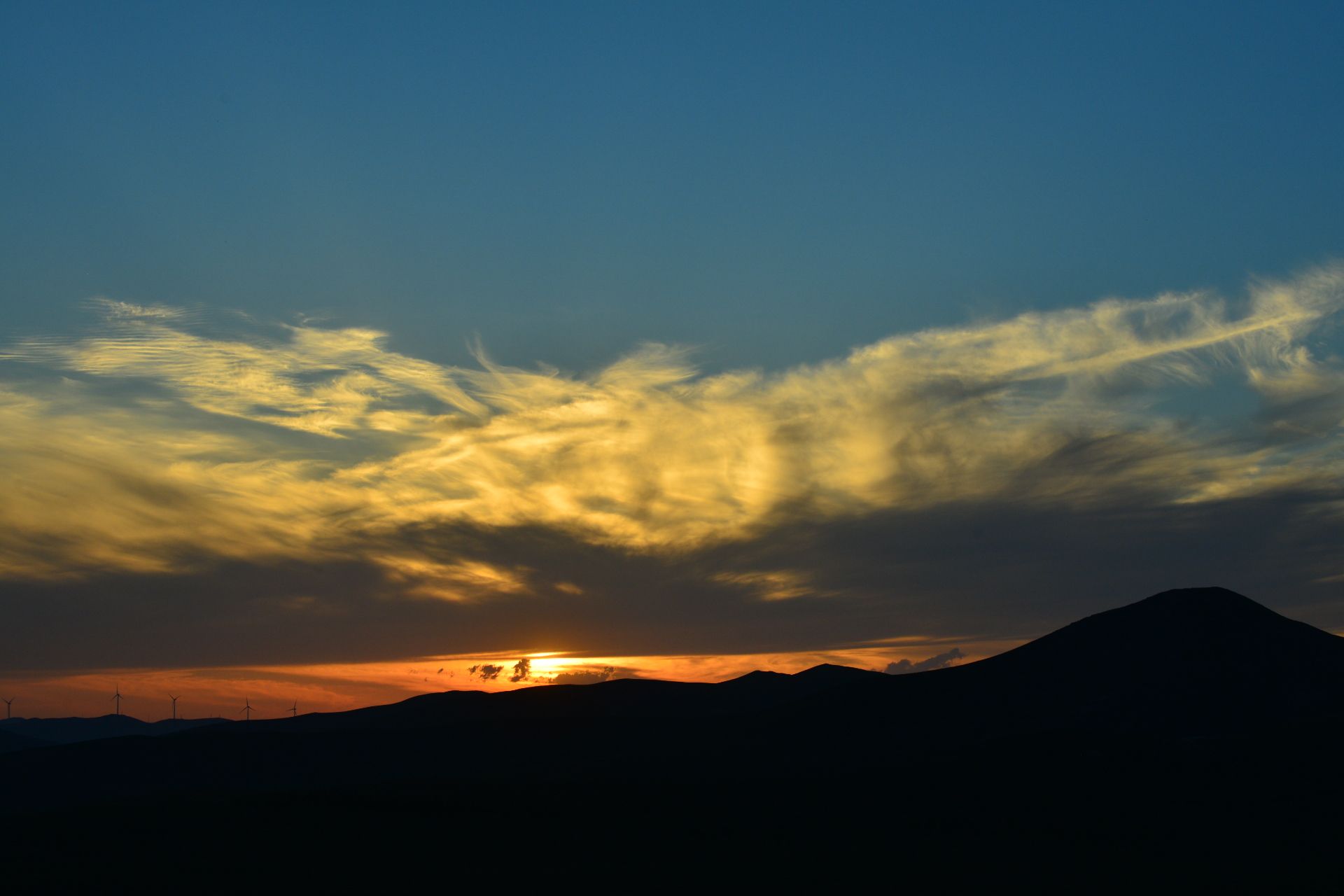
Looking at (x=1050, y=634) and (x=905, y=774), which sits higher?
(x=1050, y=634)

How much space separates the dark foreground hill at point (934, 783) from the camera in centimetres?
9294

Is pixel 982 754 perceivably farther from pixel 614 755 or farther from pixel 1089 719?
pixel 614 755

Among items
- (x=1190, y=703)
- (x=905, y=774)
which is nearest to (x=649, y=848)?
(x=905, y=774)

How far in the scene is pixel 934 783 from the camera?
387 feet

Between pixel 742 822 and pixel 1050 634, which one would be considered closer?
pixel 742 822

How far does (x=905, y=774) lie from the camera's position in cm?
12275

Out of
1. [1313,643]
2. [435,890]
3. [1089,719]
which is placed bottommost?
[435,890]

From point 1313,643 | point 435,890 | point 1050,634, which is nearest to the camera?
point 435,890

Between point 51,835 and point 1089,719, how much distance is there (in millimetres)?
119165

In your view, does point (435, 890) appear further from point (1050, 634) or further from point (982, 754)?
point (1050, 634)

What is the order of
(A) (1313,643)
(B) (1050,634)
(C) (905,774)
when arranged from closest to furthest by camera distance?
(C) (905,774)
(A) (1313,643)
(B) (1050,634)

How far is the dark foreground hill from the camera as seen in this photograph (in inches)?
3659

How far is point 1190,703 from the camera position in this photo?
151 metres

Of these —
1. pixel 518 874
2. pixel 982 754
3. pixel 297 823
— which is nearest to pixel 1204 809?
pixel 982 754
